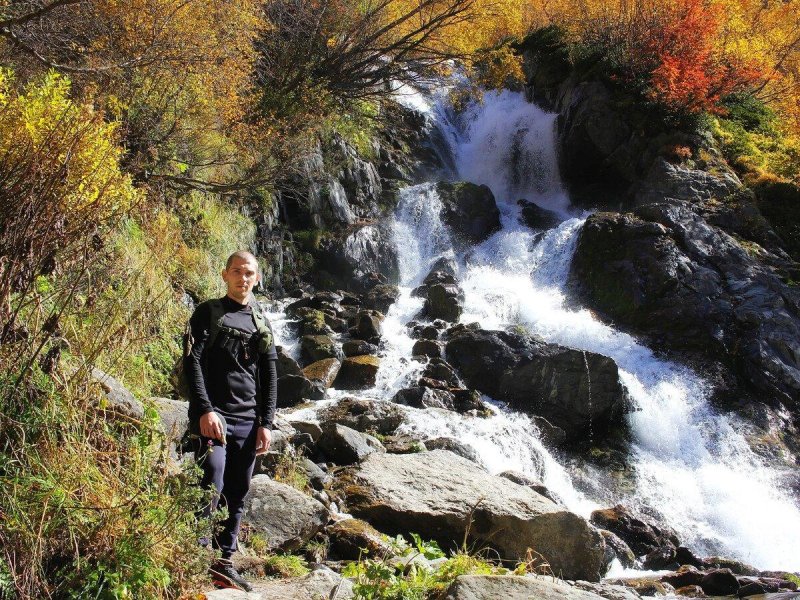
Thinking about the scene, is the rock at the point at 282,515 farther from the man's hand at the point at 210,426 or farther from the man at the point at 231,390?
the man's hand at the point at 210,426

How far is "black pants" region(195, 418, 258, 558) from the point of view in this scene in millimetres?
3225

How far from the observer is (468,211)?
65.5ft

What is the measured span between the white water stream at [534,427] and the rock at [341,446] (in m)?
2.17

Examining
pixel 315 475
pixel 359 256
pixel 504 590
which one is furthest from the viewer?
pixel 359 256

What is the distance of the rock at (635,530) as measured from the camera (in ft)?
28.0

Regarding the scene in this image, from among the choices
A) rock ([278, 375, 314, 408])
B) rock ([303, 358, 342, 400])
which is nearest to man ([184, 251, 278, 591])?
rock ([278, 375, 314, 408])

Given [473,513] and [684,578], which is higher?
[473,513]

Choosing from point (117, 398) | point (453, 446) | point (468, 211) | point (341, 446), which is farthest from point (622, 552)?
point (468, 211)

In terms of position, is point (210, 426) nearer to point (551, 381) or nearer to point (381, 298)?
point (551, 381)

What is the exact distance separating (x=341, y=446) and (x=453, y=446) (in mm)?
2169

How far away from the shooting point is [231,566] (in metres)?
3.18

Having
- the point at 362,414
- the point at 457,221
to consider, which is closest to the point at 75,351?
the point at 362,414

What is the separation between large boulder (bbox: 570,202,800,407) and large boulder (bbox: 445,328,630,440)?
9.98 ft

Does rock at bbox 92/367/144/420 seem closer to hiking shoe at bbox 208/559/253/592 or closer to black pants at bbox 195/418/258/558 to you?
black pants at bbox 195/418/258/558
